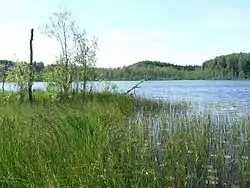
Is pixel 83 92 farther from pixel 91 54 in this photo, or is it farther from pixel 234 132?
pixel 234 132

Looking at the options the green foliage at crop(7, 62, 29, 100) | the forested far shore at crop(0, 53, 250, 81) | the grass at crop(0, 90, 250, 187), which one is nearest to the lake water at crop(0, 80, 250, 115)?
the green foliage at crop(7, 62, 29, 100)

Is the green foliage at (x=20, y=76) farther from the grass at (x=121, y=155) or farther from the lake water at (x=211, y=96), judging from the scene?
the grass at (x=121, y=155)

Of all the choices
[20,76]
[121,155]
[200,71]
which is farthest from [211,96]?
[200,71]

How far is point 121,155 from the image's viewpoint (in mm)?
5816

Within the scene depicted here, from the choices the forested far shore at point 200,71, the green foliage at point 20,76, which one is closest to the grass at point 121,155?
the green foliage at point 20,76

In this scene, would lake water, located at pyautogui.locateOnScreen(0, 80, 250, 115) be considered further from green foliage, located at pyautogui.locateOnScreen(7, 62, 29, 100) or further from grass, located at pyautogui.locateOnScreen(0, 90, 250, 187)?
grass, located at pyautogui.locateOnScreen(0, 90, 250, 187)

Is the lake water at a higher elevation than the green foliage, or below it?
below

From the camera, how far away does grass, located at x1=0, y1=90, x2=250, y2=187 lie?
15.1ft

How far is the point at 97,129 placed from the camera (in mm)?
6934

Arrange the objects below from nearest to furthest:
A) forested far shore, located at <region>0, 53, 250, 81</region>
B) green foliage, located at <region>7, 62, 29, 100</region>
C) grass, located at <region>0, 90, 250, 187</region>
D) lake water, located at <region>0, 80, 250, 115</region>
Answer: grass, located at <region>0, 90, 250, 187</region>
lake water, located at <region>0, 80, 250, 115</region>
green foliage, located at <region>7, 62, 29, 100</region>
forested far shore, located at <region>0, 53, 250, 81</region>

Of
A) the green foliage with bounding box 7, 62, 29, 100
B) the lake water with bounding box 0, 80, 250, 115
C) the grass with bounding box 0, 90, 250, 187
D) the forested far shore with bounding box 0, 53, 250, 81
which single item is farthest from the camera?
the forested far shore with bounding box 0, 53, 250, 81

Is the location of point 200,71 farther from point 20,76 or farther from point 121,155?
point 121,155

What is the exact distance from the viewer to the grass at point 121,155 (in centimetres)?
459

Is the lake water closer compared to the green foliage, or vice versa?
the lake water
